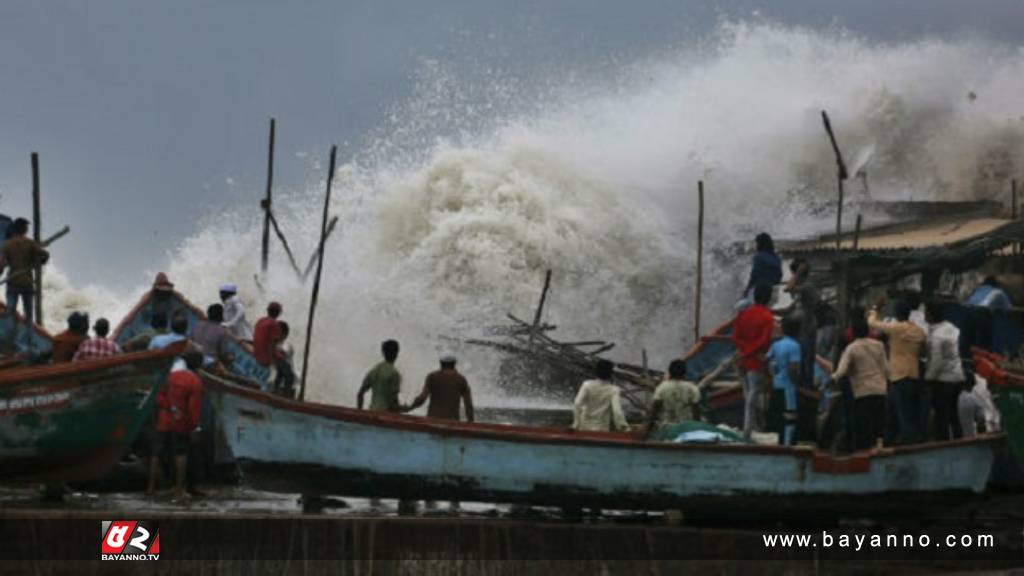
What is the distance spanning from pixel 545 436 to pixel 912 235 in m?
16.3

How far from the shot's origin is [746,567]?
1237cm

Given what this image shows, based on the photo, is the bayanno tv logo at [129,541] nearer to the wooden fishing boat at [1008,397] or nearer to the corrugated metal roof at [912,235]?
the wooden fishing boat at [1008,397]

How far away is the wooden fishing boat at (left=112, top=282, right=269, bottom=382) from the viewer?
16531 millimetres

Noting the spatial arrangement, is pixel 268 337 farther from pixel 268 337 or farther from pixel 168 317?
pixel 168 317

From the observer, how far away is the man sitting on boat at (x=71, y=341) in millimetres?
14555

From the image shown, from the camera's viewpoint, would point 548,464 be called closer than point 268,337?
Yes

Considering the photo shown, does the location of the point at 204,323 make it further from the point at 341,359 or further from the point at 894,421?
the point at 341,359

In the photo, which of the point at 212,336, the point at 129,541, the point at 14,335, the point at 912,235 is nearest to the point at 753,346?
the point at 212,336

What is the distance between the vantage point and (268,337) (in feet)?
52.0

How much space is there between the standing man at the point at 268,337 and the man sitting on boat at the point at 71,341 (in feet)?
5.67

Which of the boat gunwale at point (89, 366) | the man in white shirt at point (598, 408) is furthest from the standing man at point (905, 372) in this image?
the boat gunwale at point (89, 366)

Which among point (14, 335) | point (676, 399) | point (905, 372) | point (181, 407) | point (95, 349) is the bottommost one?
point (181, 407)

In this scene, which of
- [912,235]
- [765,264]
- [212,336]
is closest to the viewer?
[212,336]

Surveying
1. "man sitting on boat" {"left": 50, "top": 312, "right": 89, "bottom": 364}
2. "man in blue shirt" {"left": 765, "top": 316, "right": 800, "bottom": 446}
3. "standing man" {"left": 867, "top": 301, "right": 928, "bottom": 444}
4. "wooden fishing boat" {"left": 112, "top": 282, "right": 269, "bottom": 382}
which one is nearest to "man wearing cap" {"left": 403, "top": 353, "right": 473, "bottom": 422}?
"wooden fishing boat" {"left": 112, "top": 282, "right": 269, "bottom": 382}
